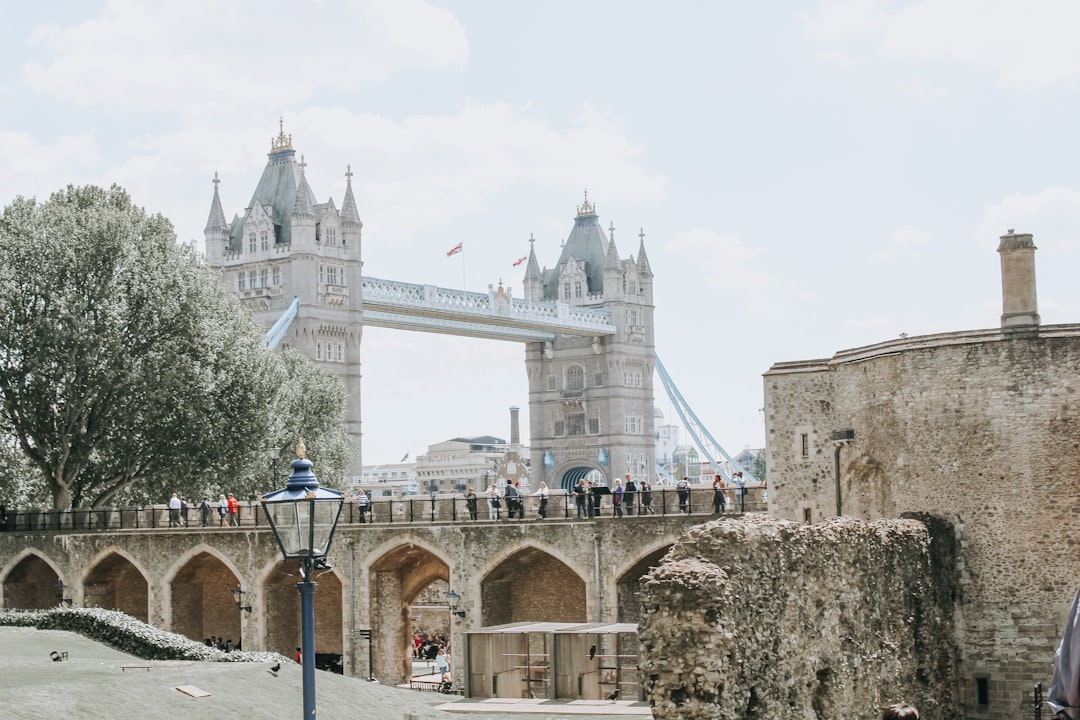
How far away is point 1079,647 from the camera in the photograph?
21.1ft

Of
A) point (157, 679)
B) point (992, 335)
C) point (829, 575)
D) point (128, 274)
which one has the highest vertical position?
point (128, 274)

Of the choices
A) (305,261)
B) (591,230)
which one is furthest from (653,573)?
(591,230)

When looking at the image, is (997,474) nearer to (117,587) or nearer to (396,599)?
(396,599)

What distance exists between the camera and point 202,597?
147 feet

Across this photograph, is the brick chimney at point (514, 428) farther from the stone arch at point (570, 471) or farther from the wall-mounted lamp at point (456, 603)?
the wall-mounted lamp at point (456, 603)

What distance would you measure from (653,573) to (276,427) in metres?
35.0

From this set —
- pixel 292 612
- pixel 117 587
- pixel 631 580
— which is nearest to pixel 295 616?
pixel 292 612

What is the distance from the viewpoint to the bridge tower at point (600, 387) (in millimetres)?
119812

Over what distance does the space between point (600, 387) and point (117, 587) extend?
252ft

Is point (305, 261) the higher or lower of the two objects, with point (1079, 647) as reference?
higher

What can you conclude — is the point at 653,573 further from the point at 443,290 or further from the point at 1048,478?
the point at 443,290

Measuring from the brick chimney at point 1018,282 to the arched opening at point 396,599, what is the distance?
18.6 meters

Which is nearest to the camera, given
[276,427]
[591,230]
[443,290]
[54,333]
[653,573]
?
[653,573]

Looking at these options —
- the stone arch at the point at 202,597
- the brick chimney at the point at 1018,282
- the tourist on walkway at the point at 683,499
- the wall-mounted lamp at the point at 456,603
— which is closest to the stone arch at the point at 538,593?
the wall-mounted lamp at the point at 456,603
